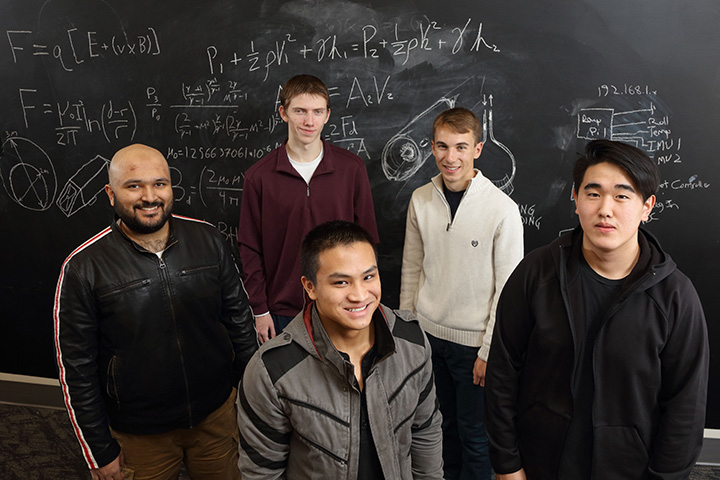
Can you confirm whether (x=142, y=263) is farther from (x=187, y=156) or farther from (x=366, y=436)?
(x=187, y=156)

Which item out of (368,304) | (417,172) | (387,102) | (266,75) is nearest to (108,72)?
(266,75)

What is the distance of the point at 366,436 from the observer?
152cm

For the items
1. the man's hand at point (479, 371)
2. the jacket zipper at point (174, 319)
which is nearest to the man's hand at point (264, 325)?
the jacket zipper at point (174, 319)

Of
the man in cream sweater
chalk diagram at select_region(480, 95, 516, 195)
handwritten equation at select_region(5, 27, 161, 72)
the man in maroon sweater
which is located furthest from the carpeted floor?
handwritten equation at select_region(5, 27, 161, 72)

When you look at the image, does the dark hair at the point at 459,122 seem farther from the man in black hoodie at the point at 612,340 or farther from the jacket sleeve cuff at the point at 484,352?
the jacket sleeve cuff at the point at 484,352

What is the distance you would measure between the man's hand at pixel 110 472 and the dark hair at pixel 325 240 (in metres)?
1.04

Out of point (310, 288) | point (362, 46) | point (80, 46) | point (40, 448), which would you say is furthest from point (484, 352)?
point (80, 46)

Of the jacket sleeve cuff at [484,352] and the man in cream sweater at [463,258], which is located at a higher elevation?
the man in cream sweater at [463,258]

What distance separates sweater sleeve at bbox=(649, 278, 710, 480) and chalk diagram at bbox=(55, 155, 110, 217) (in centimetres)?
293

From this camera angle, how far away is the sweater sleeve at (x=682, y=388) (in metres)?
1.50

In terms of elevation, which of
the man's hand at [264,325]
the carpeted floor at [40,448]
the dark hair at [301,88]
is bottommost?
the carpeted floor at [40,448]

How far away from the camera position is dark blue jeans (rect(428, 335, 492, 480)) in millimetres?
2379

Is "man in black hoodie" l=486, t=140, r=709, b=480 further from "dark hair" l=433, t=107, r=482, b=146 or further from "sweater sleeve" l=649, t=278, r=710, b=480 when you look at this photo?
"dark hair" l=433, t=107, r=482, b=146

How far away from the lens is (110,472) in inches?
78.1
